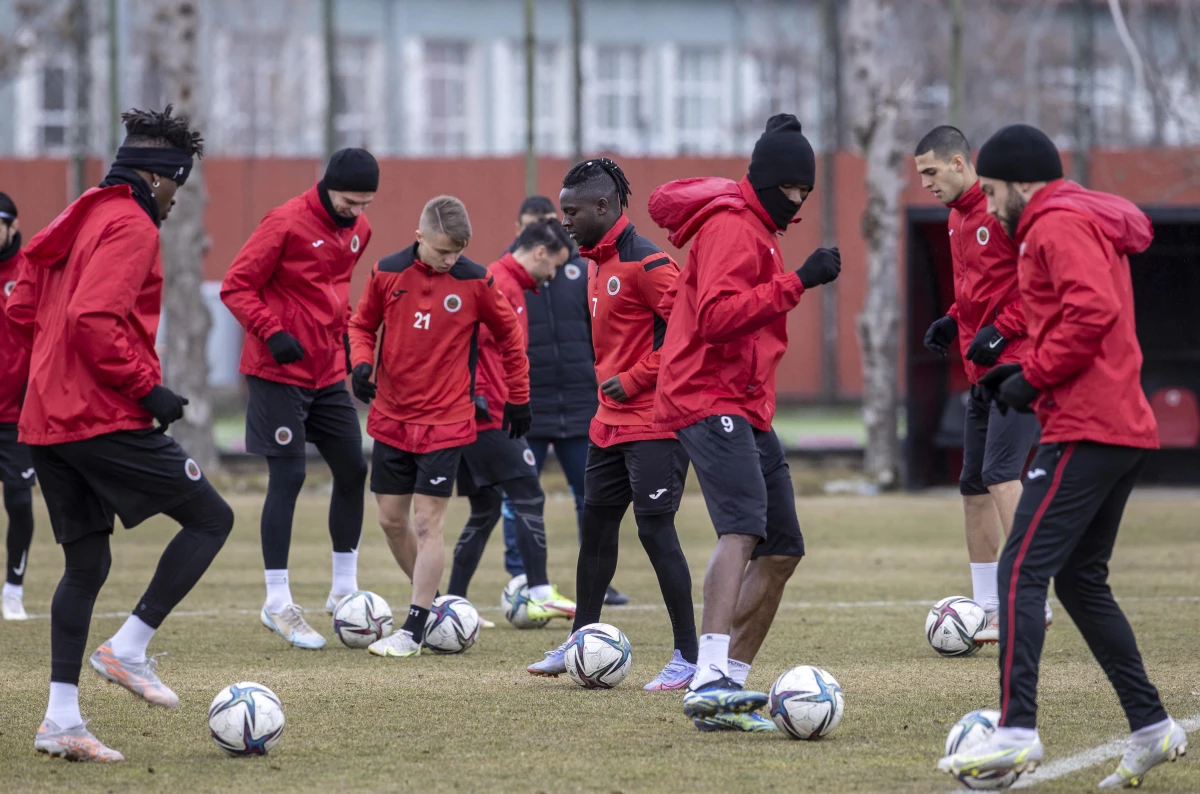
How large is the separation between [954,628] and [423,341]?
3.04 meters

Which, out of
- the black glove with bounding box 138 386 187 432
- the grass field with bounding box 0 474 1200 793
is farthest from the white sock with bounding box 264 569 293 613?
Result: the black glove with bounding box 138 386 187 432

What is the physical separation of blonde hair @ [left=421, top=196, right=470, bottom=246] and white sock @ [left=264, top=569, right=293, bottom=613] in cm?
200

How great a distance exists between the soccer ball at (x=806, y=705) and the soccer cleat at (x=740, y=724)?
0.12 m

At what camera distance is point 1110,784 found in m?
5.21

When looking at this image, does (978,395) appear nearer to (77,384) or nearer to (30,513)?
(77,384)

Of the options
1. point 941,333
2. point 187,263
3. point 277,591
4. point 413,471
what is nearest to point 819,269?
point 941,333

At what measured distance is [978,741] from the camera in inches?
205

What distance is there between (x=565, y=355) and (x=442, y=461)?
2504 mm

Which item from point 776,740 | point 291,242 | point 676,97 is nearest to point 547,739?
point 776,740

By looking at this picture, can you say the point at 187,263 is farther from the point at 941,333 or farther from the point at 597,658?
the point at 597,658

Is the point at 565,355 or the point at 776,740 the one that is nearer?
the point at 776,740

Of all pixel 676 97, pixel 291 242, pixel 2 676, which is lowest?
pixel 2 676

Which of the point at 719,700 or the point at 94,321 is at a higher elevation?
the point at 94,321

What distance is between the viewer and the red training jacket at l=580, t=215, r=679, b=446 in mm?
7129
